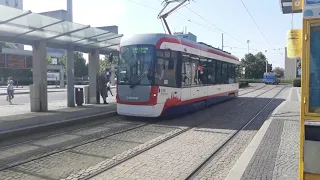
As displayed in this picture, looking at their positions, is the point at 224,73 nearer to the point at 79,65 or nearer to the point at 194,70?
the point at 194,70

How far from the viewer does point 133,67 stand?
501 inches

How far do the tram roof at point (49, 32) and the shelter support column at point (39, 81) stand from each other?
43cm

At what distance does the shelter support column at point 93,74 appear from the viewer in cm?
1881

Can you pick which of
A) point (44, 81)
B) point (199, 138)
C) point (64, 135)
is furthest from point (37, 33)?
point (199, 138)

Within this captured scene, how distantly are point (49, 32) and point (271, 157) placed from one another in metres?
11.0

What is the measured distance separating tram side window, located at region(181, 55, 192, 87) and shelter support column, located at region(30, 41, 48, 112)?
21.9ft

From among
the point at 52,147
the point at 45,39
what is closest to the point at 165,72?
the point at 52,147

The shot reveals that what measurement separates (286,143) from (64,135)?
6.42 m

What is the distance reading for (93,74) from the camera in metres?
19.0

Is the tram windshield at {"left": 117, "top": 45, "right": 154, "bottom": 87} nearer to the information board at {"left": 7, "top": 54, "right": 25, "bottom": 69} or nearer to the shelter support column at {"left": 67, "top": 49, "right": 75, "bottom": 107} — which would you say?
the shelter support column at {"left": 67, "top": 49, "right": 75, "bottom": 107}

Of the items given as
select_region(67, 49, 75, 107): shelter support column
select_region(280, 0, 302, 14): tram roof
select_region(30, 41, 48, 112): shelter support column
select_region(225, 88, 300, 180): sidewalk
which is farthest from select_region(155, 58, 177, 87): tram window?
select_region(67, 49, 75, 107): shelter support column

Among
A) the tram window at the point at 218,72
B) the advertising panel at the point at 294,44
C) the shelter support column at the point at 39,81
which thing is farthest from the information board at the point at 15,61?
the advertising panel at the point at 294,44

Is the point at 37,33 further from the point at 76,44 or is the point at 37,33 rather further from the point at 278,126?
the point at 278,126

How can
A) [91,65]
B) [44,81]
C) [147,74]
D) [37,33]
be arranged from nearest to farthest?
[147,74] → [37,33] → [44,81] → [91,65]
